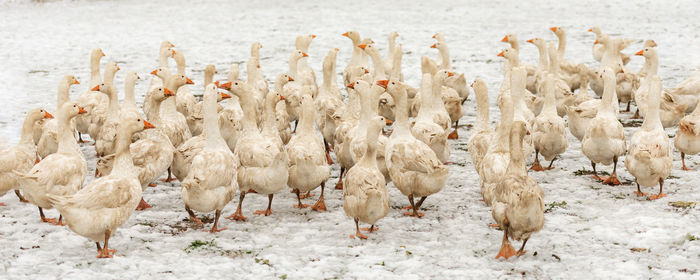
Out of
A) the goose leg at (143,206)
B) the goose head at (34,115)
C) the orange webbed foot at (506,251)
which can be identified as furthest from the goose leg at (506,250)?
the goose head at (34,115)

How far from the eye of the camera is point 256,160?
27.5 ft

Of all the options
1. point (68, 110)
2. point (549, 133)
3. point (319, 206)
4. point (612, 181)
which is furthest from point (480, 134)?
point (68, 110)

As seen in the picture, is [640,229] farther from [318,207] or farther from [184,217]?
[184,217]

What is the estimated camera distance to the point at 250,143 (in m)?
8.66

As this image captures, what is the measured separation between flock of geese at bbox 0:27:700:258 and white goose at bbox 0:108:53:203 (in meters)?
0.01

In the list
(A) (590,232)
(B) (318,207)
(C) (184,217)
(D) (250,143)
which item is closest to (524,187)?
(A) (590,232)

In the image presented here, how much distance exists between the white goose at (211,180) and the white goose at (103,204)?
0.61 metres

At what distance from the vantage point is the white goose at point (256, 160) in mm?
8148

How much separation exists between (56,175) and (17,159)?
1.03 meters

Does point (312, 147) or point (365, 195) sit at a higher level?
point (312, 147)

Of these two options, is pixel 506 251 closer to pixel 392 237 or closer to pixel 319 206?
pixel 392 237

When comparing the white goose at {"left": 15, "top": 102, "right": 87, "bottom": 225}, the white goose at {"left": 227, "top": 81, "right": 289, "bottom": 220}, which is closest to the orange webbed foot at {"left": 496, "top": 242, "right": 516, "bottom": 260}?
the white goose at {"left": 227, "top": 81, "right": 289, "bottom": 220}

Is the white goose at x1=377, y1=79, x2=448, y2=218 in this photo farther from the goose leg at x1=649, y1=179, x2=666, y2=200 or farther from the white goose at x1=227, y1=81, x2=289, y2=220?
the goose leg at x1=649, y1=179, x2=666, y2=200

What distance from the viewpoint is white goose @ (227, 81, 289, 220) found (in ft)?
26.7
